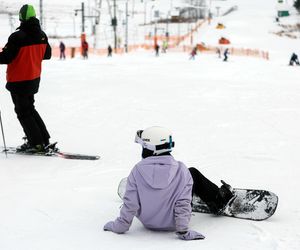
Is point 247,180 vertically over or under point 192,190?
under

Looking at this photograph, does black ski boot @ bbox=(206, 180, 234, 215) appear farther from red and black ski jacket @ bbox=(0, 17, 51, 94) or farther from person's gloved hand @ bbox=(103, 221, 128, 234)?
red and black ski jacket @ bbox=(0, 17, 51, 94)

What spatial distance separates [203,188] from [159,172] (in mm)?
498

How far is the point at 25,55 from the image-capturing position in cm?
541

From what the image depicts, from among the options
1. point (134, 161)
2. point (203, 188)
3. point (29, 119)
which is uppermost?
point (29, 119)

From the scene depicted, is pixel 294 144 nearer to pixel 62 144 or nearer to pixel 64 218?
pixel 62 144

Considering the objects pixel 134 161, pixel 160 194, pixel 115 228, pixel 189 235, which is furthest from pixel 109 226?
pixel 134 161

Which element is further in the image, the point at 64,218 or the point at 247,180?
the point at 247,180

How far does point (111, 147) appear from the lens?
21.7ft

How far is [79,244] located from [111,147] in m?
3.43

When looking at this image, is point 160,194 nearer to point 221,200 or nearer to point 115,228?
point 115,228

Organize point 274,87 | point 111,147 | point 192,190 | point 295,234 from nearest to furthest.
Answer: point 295,234 → point 192,190 → point 111,147 → point 274,87

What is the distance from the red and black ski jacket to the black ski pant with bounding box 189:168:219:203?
261cm

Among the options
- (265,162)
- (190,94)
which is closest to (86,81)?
(190,94)

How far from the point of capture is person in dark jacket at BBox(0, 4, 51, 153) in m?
5.28
